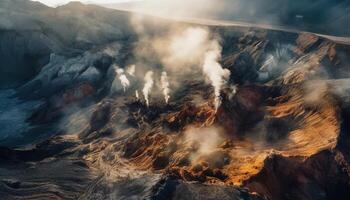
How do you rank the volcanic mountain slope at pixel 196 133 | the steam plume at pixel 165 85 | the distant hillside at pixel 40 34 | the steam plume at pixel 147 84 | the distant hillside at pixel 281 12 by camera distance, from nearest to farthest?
the volcanic mountain slope at pixel 196 133
the steam plume at pixel 165 85
the steam plume at pixel 147 84
the distant hillside at pixel 40 34
the distant hillside at pixel 281 12

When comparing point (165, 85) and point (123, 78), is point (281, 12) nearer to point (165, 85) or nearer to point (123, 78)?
point (165, 85)

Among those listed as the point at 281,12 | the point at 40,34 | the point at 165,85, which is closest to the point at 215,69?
the point at 165,85

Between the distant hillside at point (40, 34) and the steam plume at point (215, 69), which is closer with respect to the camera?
the steam plume at point (215, 69)

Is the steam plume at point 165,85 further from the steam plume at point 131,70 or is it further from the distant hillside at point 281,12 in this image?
the distant hillside at point 281,12

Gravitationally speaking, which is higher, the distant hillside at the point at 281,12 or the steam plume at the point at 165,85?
the distant hillside at the point at 281,12

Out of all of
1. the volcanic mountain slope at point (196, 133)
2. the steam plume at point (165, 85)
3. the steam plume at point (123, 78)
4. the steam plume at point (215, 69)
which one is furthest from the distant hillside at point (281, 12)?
the steam plume at point (123, 78)

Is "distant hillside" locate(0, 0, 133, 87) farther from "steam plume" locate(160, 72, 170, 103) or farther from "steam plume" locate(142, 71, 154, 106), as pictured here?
"steam plume" locate(160, 72, 170, 103)

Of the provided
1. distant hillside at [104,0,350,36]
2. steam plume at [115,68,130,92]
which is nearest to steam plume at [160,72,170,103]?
steam plume at [115,68,130,92]

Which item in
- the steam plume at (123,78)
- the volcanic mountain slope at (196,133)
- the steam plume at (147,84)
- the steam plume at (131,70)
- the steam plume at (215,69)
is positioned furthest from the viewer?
the steam plume at (131,70)

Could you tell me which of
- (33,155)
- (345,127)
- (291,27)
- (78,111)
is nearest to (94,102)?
(78,111)
